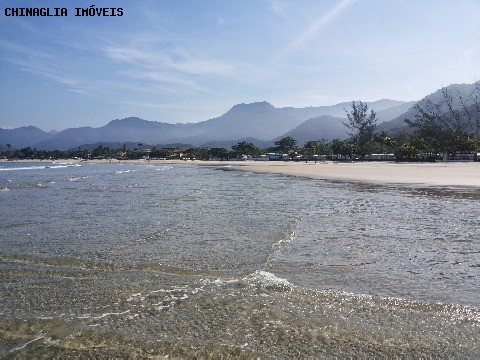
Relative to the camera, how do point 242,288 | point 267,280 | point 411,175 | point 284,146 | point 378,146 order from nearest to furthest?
1. point 242,288
2. point 267,280
3. point 411,175
4. point 378,146
5. point 284,146

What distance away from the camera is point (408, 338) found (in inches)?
178

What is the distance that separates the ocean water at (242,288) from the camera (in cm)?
450

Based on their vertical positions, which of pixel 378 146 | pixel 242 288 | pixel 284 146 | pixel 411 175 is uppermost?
pixel 284 146

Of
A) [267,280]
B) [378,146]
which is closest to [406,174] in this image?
[267,280]

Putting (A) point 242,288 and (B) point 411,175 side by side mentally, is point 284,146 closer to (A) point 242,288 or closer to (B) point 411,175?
(B) point 411,175

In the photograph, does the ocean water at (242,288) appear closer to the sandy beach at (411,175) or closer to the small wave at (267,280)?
the small wave at (267,280)

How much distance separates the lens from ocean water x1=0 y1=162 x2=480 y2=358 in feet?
14.8

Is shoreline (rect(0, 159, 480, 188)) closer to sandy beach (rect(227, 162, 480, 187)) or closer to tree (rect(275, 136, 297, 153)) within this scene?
sandy beach (rect(227, 162, 480, 187))

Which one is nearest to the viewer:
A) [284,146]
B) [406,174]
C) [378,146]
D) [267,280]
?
[267,280]

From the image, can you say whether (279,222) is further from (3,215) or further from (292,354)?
(3,215)

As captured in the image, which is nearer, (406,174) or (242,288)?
(242,288)

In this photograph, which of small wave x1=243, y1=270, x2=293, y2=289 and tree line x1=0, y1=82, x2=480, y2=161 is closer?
small wave x1=243, y1=270, x2=293, y2=289

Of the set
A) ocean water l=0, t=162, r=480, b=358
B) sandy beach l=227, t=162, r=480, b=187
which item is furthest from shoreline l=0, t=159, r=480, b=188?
ocean water l=0, t=162, r=480, b=358

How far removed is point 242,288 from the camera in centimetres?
646
